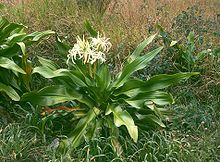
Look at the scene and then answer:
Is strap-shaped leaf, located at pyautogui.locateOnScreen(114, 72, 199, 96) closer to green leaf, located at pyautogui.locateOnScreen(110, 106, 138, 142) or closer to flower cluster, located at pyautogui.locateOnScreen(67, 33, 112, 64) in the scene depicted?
green leaf, located at pyautogui.locateOnScreen(110, 106, 138, 142)

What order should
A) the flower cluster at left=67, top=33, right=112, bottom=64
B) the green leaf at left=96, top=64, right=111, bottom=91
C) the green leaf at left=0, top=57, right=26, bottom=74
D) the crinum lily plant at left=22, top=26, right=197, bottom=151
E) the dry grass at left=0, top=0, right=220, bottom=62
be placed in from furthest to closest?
the dry grass at left=0, top=0, right=220, bottom=62, the green leaf at left=0, top=57, right=26, bottom=74, the green leaf at left=96, top=64, right=111, bottom=91, the crinum lily plant at left=22, top=26, right=197, bottom=151, the flower cluster at left=67, top=33, right=112, bottom=64

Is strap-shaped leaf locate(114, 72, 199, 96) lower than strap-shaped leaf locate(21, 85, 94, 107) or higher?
lower

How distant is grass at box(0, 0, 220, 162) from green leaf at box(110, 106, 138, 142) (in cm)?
20

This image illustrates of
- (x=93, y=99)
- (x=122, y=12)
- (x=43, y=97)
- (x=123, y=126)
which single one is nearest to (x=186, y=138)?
(x=123, y=126)

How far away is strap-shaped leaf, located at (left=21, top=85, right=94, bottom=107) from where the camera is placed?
4883 mm

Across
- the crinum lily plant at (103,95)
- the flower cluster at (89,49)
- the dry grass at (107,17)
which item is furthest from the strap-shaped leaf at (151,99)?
the dry grass at (107,17)

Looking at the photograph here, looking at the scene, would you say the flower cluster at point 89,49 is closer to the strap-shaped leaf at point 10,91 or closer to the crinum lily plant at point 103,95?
the crinum lily plant at point 103,95

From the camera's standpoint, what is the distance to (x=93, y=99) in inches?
200

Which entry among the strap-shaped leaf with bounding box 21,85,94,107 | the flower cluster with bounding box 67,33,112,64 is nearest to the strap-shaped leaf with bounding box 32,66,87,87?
the strap-shaped leaf with bounding box 21,85,94,107

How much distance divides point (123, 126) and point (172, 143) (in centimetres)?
59

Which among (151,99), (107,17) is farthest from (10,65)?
(107,17)

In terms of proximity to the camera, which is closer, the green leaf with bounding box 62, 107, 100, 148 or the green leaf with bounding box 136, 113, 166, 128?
the green leaf with bounding box 62, 107, 100, 148

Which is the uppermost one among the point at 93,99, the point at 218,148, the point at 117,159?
the point at 93,99

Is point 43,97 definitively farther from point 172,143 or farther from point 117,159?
point 172,143
